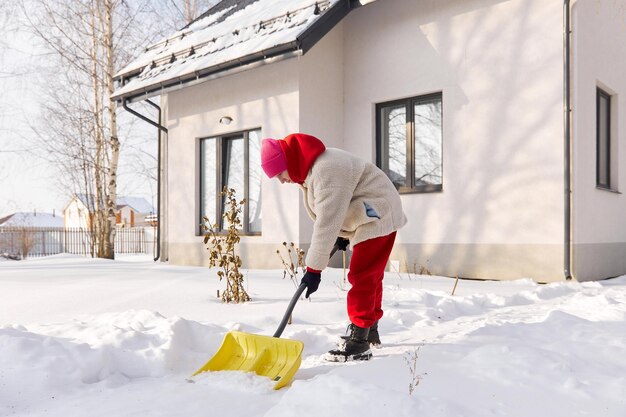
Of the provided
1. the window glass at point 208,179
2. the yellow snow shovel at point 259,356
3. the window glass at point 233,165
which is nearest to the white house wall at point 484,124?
the window glass at point 233,165

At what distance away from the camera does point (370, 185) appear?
9.94 ft

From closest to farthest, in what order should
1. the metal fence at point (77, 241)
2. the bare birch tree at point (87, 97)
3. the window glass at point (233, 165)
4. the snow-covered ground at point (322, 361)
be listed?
1. the snow-covered ground at point (322, 361)
2. the window glass at point (233, 165)
3. the bare birch tree at point (87, 97)
4. the metal fence at point (77, 241)

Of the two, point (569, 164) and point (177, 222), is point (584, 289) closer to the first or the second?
point (569, 164)

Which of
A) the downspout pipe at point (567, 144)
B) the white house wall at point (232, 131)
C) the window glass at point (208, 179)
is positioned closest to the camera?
the downspout pipe at point (567, 144)

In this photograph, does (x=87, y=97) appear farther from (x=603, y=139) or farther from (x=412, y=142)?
(x=603, y=139)

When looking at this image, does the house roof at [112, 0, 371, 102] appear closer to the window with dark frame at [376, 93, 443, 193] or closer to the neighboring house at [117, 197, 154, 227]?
the window with dark frame at [376, 93, 443, 193]

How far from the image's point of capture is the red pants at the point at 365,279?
299 centimetres

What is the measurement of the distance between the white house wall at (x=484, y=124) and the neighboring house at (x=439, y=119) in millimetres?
16

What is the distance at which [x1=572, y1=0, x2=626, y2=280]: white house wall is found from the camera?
19.7 feet

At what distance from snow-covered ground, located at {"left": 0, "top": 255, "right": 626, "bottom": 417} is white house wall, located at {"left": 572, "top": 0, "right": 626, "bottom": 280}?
66.8 inches

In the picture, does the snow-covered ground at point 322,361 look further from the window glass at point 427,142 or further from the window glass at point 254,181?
the window glass at point 254,181

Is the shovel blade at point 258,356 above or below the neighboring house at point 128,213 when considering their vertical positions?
below

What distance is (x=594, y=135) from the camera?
21.4 feet

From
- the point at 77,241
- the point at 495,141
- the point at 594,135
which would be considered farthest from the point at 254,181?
the point at 77,241
